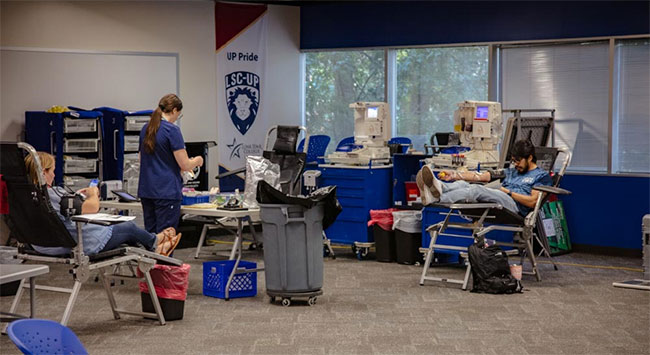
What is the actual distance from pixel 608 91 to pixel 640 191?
1.08m

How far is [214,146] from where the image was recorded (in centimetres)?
1015

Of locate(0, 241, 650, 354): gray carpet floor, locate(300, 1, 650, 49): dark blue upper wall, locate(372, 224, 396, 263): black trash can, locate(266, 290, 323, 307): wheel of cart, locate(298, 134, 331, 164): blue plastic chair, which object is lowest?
locate(0, 241, 650, 354): gray carpet floor

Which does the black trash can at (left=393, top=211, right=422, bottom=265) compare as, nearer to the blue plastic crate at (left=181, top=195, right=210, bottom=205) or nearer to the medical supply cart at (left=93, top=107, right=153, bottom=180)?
the blue plastic crate at (left=181, top=195, right=210, bottom=205)

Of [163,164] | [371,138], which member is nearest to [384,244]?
[371,138]

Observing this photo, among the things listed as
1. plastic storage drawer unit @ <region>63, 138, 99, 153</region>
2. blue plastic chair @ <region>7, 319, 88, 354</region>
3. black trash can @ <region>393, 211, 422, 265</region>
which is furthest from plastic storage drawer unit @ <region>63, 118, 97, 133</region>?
blue plastic chair @ <region>7, 319, 88, 354</region>

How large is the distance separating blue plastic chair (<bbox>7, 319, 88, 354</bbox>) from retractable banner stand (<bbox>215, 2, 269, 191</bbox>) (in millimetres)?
7787

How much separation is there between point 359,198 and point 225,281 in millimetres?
2219

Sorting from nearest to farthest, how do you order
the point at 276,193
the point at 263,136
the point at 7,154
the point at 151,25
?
the point at 7,154 < the point at 276,193 < the point at 151,25 < the point at 263,136

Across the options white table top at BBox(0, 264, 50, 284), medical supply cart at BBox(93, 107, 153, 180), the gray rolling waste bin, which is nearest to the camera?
white table top at BBox(0, 264, 50, 284)

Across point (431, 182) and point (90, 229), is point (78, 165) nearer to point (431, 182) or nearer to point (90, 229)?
point (90, 229)

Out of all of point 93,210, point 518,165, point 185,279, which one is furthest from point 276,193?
point 518,165

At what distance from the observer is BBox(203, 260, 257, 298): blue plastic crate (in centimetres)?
640

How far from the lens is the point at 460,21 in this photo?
9633 mm

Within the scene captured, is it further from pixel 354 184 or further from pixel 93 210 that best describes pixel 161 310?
pixel 354 184
